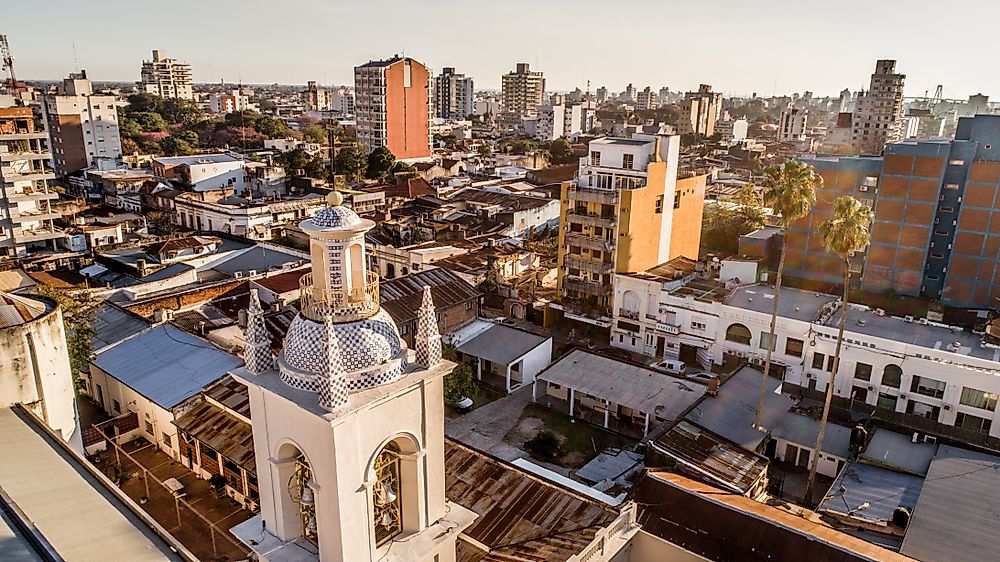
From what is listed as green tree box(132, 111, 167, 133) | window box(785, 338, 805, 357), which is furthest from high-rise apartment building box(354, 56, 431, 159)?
window box(785, 338, 805, 357)

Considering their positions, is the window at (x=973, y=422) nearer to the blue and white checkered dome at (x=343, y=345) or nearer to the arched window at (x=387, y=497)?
the arched window at (x=387, y=497)

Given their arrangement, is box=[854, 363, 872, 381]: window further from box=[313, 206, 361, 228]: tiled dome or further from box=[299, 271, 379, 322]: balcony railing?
box=[313, 206, 361, 228]: tiled dome

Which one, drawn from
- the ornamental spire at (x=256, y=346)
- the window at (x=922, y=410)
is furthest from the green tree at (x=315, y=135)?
the ornamental spire at (x=256, y=346)

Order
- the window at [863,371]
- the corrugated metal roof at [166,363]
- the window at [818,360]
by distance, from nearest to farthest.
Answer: the corrugated metal roof at [166,363], the window at [863,371], the window at [818,360]

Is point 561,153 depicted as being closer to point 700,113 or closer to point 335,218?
point 700,113

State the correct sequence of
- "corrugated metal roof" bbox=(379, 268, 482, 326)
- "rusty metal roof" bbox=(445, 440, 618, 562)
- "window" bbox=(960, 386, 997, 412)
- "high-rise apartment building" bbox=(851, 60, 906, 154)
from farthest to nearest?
"high-rise apartment building" bbox=(851, 60, 906, 154) < "corrugated metal roof" bbox=(379, 268, 482, 326) < "window" bbox=(960, 386, 997, 412) < "rusty metal roof" bbox=(445, 440, 618, 562)

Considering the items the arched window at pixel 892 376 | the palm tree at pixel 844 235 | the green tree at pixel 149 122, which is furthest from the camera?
the green tree at pixel 149 122

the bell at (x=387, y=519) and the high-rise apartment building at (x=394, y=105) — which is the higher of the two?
the high-rise apartment building at (x=394, y=105)
